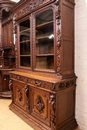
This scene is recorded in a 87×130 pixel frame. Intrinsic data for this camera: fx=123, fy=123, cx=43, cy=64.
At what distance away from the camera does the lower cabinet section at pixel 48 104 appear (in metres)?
1.77

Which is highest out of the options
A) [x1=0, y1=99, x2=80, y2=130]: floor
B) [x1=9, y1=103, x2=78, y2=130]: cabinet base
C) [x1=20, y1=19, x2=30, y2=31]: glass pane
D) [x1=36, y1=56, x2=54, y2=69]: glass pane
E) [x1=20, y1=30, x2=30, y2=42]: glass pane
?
[x1=20, y1=19, x2=30, y2=31]: glass pane

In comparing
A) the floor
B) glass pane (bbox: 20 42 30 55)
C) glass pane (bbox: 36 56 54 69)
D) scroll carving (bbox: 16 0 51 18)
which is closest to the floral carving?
the floor

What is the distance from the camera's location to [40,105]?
79.2 inches

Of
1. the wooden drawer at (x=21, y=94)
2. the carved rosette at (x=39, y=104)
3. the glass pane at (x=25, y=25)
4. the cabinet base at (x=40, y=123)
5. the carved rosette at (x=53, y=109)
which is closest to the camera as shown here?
the carved rosette at (x=53, y=109)

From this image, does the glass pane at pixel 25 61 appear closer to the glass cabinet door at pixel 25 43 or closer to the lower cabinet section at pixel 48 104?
the glass cabinet door at pixel 25 43

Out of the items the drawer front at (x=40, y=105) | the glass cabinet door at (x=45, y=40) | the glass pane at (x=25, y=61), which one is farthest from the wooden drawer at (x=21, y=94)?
the glass cabinet door at (x=45, y=40)

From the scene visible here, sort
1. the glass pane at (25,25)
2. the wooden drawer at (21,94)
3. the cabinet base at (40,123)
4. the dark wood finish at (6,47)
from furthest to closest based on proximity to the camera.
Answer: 1. the dark wood finish at (6,47)
2. the glass pane at (25,25)
3. the wooden drawer at (21,94)
4. the cabinet base at (40,123)

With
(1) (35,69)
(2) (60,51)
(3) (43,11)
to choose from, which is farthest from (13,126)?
(3) (43,11)

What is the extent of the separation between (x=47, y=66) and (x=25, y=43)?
31.8 inches

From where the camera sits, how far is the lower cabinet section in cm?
177

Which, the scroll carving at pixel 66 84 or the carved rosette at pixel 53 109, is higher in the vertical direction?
the scroll carving at pixel 66 84

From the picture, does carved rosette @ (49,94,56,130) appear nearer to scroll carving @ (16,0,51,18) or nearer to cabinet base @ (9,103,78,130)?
cabinet base @ (9,103,78,130)

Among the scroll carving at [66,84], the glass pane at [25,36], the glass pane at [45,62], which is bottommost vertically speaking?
the scroll carving at [66,84]

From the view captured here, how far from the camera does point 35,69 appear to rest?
7.32 ft
